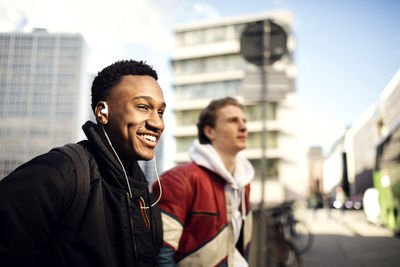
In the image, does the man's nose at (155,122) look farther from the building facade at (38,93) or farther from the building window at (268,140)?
the building window at (268,140)

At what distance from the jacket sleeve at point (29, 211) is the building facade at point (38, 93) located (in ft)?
2.06

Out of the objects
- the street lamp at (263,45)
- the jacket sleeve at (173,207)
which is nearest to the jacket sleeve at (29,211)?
the jacket sleeve at (173,207)

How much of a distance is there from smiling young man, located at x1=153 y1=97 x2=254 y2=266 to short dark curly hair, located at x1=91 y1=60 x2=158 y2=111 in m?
0.85

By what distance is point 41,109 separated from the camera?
1.52 metres

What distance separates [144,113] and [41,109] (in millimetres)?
571

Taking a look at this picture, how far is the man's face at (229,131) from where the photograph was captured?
2410mm

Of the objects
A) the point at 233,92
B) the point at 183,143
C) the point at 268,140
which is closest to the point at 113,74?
the point at 268,140

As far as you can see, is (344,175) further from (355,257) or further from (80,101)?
(80,101)

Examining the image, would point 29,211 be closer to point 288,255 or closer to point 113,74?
point 113,74

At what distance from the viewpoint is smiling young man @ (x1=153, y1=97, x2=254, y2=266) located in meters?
1.89

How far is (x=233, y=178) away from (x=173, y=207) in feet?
1.93

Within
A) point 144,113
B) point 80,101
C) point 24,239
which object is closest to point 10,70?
point 80,101

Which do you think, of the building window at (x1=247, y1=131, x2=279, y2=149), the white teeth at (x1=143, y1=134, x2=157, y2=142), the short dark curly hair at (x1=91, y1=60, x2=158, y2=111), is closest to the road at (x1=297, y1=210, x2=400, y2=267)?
the white teeth at (x1=143, y1=134, x2=157, y2=142)

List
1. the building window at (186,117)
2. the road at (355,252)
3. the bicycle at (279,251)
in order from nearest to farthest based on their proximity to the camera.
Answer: the bicycle at (279,251)
the road at (355,252)
the building window at (186,117)
